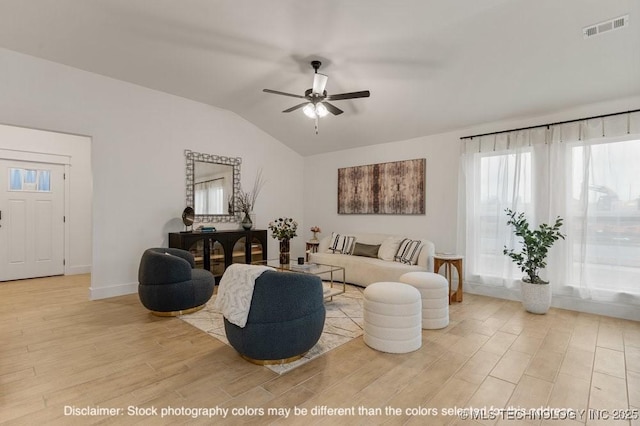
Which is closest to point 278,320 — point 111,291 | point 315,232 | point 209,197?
point 111,291

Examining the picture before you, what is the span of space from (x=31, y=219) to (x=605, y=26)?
8.88 meters

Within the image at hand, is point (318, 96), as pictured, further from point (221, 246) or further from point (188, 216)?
point (221, 246)

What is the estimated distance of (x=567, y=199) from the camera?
13.1 ft

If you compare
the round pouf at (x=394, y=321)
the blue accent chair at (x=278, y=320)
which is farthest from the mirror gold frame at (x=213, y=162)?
the round pouf at (x=394, y=321)

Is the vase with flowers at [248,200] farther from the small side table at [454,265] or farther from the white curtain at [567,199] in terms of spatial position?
the white curtain at [567,199]

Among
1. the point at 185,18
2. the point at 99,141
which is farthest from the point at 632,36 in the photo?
the point at 99,141

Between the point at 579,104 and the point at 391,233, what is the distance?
132 inches

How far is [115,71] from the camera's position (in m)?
4.35

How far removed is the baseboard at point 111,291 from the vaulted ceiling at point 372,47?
3186mm

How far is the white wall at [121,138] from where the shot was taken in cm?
392

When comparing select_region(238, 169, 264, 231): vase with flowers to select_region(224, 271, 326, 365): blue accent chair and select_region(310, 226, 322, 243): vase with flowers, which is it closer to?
select_region(310, 226, 322, 243): vase with flowers

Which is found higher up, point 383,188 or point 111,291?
point 383,188

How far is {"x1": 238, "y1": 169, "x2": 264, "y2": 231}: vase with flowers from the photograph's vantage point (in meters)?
5.88

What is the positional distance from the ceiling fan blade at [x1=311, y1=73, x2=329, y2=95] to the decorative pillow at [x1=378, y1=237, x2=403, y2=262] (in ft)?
9.54
